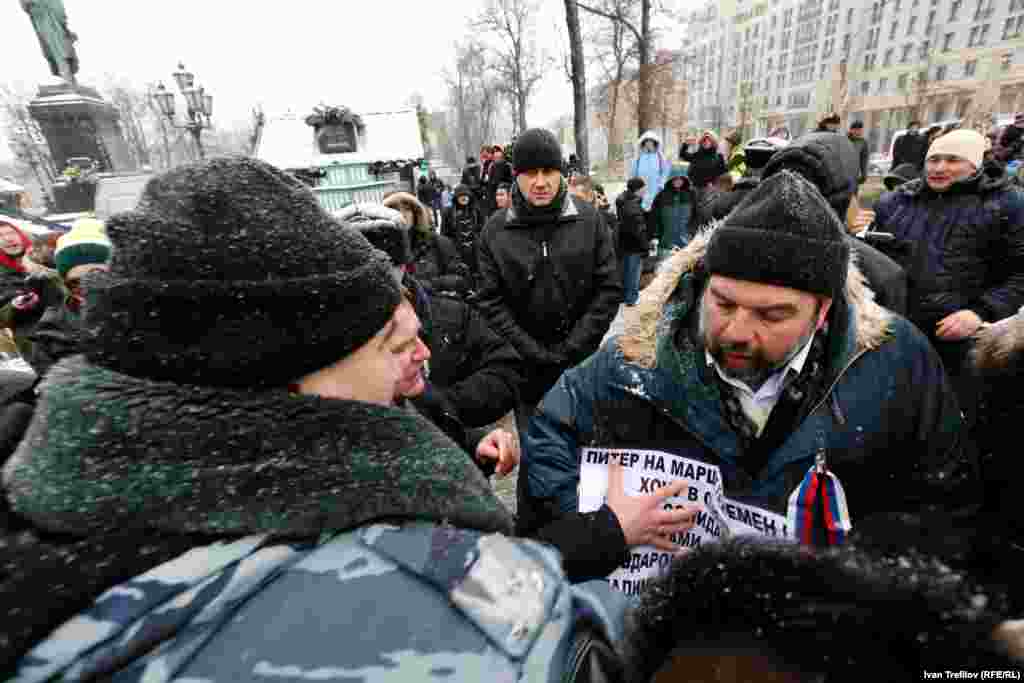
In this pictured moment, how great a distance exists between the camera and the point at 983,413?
143 cm

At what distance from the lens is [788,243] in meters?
1.37

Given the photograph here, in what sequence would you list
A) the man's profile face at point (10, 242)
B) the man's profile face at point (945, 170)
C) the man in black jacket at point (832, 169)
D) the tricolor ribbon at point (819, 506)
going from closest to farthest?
1. the tricolor ribbon at point (819, 506)
2. the man in black jacket at point (832, 169)
3. the man's profile face at point (945, 170)
4. the man's profile face at point (10, 242)

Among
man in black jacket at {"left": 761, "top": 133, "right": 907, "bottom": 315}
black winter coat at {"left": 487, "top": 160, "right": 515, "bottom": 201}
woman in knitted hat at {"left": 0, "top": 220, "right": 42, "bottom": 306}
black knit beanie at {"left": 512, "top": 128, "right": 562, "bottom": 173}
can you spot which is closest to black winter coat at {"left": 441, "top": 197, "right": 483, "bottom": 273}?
black winter coat at {"left": 487, "top": 160, "right": 515, "bottom": 201}

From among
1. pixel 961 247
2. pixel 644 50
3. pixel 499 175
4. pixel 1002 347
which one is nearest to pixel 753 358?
pixel 1002 347

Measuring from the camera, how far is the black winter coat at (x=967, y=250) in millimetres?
2850

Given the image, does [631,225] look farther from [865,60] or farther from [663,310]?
[865,60]

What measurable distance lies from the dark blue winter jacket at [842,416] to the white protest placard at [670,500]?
0.03 meters

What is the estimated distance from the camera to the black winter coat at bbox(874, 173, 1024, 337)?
112 inches

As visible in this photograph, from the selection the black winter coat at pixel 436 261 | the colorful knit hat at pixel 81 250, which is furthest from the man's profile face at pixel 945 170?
the colorful knit hat at pixel 81 250

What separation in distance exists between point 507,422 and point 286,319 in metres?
3.89

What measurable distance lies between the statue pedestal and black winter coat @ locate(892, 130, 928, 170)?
58.7 feet

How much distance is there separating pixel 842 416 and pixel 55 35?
19.5 metres

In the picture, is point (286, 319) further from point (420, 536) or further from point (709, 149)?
point (709, 149)

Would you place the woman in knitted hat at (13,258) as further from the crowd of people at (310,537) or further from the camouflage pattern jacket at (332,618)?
the camouflage pattern jacket at (332,618)
